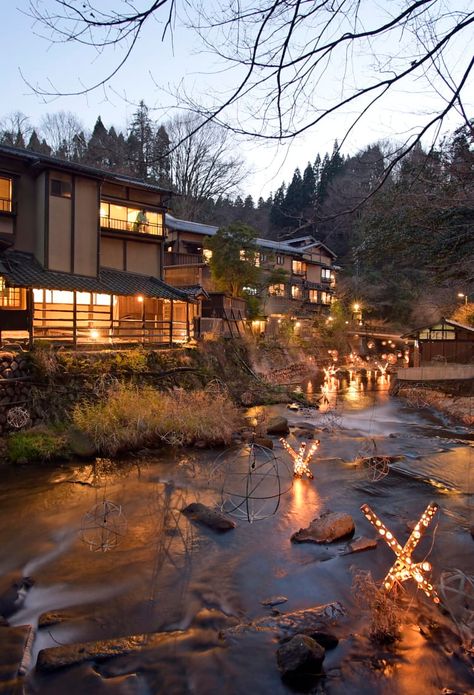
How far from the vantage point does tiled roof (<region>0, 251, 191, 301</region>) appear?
16844 millimetres

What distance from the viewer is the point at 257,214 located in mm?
45219

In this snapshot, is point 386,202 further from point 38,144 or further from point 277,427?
point 38,144

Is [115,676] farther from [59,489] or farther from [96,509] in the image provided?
[59,489]

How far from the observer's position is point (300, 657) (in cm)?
462

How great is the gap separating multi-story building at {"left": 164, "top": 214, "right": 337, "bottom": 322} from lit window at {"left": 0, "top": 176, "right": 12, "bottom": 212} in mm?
14485

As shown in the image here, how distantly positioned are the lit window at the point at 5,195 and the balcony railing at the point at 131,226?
4.65m

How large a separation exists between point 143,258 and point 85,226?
4524 millimetres

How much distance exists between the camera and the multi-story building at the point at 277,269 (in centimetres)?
3334

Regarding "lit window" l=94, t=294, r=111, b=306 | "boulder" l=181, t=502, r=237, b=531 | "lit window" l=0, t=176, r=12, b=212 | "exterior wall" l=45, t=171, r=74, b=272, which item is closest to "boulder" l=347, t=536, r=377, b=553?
Result: "boulder" l=181, t=502, r=237, b=531

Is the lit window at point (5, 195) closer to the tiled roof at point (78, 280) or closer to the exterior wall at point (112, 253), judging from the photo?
the tiled roof at point (78, 280)

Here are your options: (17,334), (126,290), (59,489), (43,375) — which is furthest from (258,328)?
(59,489)

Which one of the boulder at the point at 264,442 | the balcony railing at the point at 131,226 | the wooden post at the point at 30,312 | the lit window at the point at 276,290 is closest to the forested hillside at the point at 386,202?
the boulder at the point at 264,442

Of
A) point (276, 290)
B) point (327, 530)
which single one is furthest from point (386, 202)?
point (276, 290)

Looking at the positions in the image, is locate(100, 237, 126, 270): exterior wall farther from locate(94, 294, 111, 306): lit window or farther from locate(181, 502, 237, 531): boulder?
locate(181, 502, 237, 531): boulder
